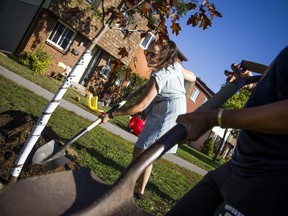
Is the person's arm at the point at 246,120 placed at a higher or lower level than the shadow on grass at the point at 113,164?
higher

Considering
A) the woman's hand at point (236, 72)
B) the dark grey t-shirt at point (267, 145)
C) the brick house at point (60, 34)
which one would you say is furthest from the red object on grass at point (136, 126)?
the dark grey t-shirt at point (267, 145)

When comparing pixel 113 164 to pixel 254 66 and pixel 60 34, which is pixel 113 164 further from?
Answer: pixel 60 34

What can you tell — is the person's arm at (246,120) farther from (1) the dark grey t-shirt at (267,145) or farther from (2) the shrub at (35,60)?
(2) the shrub at (35,60)

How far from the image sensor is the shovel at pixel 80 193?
1.09 m

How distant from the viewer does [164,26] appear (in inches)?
144

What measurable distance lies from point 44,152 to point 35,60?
1466 cm

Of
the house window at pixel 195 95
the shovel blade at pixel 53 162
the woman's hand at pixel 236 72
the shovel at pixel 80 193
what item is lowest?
the shovel blade at pixel 53 162

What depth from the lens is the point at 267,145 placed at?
147cm

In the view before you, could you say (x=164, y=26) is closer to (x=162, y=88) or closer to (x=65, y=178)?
(x=162, y=88)

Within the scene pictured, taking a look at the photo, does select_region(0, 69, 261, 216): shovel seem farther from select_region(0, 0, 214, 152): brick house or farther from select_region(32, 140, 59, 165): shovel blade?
select_region(0, 0, 214, 152): brick house

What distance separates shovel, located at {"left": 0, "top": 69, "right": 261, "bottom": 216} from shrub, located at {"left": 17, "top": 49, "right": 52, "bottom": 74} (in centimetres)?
1697

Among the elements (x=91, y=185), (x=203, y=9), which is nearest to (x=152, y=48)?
(x=203, y=9)

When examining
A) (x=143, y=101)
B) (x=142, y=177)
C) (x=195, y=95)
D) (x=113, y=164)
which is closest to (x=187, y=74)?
(x=143, y=101)

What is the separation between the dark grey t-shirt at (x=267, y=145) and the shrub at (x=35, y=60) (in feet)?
55.4
